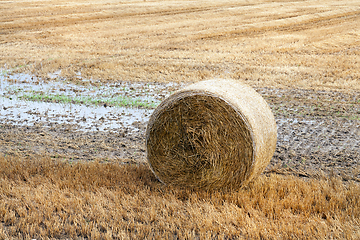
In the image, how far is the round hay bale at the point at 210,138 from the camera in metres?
5.49

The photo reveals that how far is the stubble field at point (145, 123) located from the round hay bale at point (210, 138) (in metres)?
0.27

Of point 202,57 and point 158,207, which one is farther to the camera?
point 202,57

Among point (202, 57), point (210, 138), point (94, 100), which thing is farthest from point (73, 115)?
point (202, 57)

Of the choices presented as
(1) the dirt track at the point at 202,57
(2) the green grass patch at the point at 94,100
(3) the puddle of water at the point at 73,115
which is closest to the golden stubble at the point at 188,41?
(1) the dirt track at the point at 202,57

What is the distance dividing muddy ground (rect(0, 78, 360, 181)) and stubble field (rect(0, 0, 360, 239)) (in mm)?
42

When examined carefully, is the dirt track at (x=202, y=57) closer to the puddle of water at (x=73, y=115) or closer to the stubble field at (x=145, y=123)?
the stubble field at (x=145, y=123)

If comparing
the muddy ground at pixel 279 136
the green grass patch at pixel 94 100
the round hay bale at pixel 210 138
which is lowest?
the muddy ground at pixel 279 136

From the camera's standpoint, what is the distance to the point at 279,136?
834cm

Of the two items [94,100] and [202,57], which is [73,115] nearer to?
[94,100]

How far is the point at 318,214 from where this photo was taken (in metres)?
4.95

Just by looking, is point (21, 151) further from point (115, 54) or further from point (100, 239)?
point (115, 54)

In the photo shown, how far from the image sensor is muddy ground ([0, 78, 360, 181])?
712 cm

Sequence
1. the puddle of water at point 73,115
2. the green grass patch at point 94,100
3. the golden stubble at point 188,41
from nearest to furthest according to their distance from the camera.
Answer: the puddle of water at point 73,115, the green grass patch at point 94,100, the golden stubble at point 188,41

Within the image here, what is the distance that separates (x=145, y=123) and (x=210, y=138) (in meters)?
3.97
